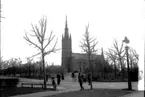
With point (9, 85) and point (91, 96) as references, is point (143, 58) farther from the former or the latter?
point (9, 85)

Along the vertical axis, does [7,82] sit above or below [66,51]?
below

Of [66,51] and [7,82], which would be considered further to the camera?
[66,51]

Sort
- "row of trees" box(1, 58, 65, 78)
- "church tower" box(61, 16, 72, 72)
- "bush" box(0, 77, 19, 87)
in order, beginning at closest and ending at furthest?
"bush" box(0, 77, 19, 87) → "row of trees" box(1, 58, 65, 78) → "church tower" box(61, 16, 72, 72)

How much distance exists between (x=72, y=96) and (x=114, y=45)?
31.3 metres

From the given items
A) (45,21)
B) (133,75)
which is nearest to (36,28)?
(45,21)

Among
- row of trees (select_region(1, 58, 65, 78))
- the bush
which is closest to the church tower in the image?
row of trees (select_region(1, 58, 65, 78))

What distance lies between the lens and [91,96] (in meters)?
13.6

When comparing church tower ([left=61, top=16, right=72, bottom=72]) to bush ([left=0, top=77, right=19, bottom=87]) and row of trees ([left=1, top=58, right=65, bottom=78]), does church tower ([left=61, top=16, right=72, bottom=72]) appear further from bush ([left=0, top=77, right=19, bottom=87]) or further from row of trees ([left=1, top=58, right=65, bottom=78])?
bush ([left=0, top=77, right=19, bottom=87])

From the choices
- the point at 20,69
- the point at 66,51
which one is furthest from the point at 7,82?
the point at 66,51

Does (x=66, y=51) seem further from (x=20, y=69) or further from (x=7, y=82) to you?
(x=7, y=82)

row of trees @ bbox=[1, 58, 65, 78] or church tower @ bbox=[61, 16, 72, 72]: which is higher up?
church tower @ bbox=[61, 16, 72, 72]

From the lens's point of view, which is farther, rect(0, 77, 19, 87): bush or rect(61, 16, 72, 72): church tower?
rect(61, 16, 72, 72): church tower

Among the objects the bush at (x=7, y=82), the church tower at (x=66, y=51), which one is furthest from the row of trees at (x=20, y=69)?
the church tower at (x=66, y=51)

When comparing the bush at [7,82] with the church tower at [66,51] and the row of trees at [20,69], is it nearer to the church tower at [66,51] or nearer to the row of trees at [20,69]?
the row of trees at [20,69]
